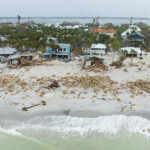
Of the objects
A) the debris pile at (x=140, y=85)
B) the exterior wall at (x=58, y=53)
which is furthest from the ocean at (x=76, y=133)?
the exterior wall at (x=58, y=53)

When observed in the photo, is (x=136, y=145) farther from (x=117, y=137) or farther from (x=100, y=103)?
(x=100, y=103)

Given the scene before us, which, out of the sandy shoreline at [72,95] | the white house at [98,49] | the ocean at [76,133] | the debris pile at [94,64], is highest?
the white house at [98,49]

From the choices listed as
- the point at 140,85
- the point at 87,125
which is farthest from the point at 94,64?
the point at 87,125

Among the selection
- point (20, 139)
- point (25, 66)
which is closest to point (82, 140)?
point (20, 139)

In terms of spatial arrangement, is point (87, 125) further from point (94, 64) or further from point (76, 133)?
point (94, 64)

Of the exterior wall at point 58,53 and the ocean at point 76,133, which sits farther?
the exterior wall at point 58,53

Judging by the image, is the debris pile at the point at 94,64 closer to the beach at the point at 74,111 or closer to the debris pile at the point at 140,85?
the beach at the point at 74,111
